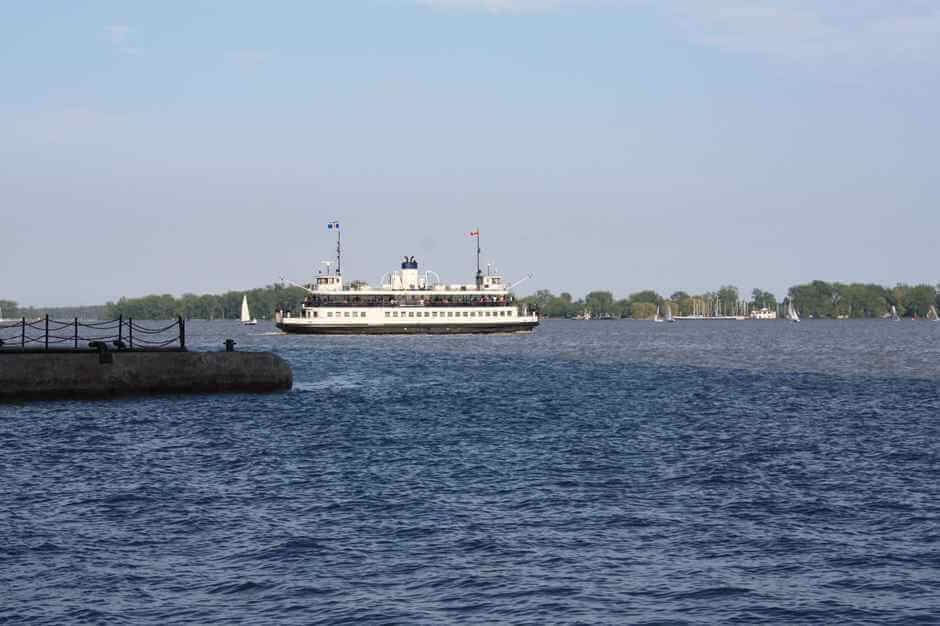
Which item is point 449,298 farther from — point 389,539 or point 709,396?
point 389,539

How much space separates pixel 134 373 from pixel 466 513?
33.0 meters

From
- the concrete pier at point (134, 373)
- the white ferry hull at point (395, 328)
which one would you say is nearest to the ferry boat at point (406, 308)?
the white ferry hull at point (395, 328)

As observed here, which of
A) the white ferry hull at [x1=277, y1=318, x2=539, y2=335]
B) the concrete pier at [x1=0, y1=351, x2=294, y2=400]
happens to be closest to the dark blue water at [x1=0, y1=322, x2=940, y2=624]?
the concrete pier at [x1=0, y1=351, x2=294, y2=400]

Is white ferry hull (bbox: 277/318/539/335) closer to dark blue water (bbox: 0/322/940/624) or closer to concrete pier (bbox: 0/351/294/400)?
concrete pier (bbox: 0/351/294/400)

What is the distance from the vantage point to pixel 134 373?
53375 mm

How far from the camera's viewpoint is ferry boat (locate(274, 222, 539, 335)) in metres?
160

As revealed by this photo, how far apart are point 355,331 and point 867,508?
450 feet

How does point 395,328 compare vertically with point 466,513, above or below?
above

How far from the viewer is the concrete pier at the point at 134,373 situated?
50938 mm

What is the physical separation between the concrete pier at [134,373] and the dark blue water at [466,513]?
1.84 m

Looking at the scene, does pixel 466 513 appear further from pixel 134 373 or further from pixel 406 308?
pixel 406 308

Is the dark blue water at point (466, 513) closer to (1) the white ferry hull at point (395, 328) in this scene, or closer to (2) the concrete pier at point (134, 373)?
(2) the concrete pier at point (134, 373)

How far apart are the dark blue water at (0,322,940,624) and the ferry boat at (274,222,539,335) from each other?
10721 centimetres

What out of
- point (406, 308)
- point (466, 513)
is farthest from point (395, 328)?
point (466, 513)
